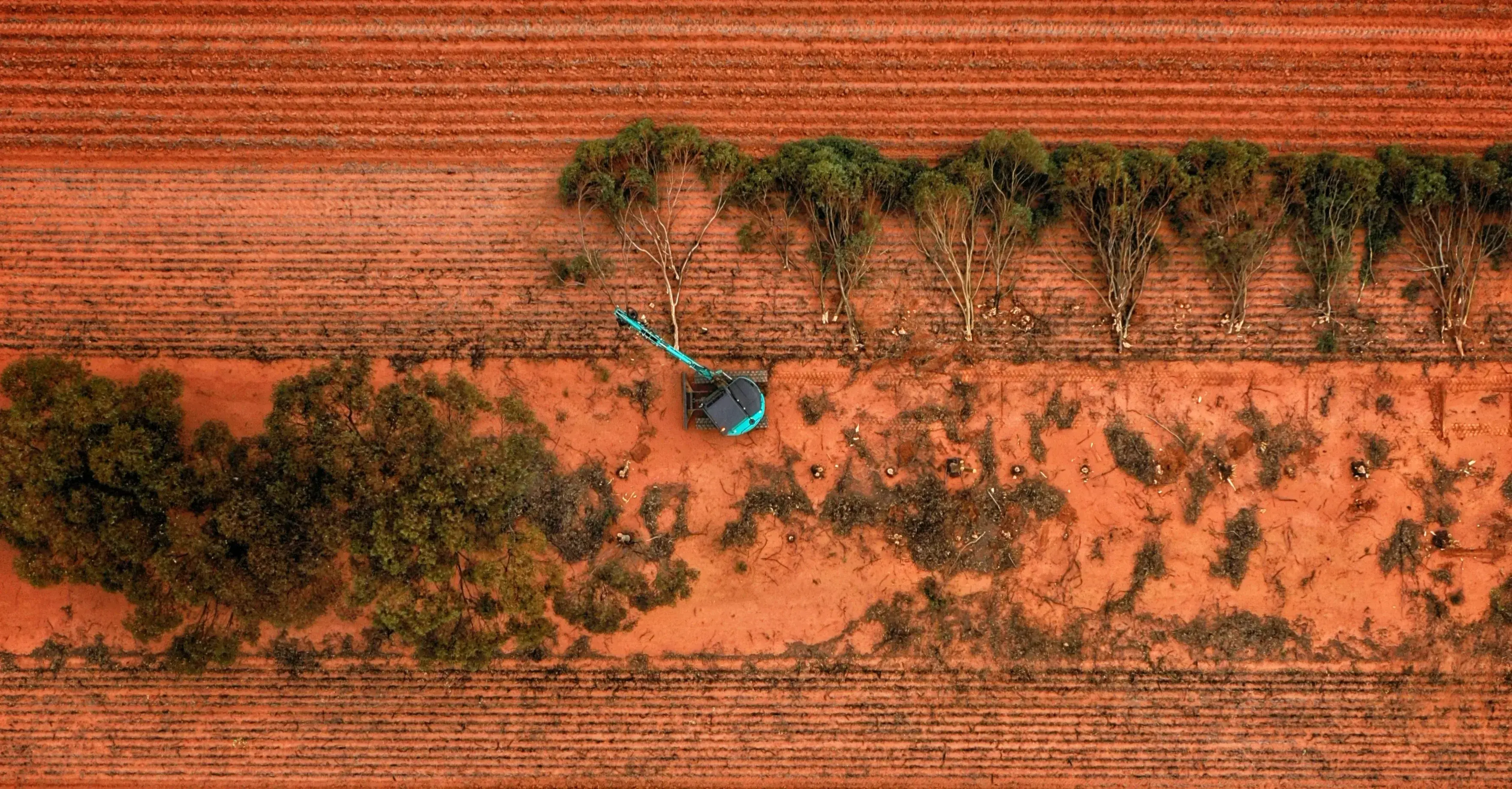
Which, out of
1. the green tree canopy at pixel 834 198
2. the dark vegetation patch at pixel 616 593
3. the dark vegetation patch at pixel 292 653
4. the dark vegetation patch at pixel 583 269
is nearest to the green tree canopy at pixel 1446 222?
the green tree canopy at pixel 834 198

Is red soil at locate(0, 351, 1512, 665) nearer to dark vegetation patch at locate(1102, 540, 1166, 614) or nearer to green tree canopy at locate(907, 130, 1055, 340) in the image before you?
dark vegetation patch at locate(1102, 540, 1166, 614)

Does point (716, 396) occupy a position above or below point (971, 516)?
above

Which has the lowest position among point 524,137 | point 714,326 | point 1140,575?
point 1140,575

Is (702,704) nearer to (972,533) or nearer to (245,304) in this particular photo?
(972,533)

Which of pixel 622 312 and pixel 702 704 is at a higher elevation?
pixel 622 312

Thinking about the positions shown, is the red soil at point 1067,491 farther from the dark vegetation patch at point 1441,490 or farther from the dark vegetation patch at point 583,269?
the dark vegetation patch at point 583,269

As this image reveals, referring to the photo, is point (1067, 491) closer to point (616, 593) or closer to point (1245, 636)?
point (1245, 636)

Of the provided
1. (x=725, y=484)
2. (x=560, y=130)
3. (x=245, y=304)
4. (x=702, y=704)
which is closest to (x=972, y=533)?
(x=725, y=484)

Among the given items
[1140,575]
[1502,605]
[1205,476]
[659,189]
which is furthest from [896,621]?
[1502,605]
